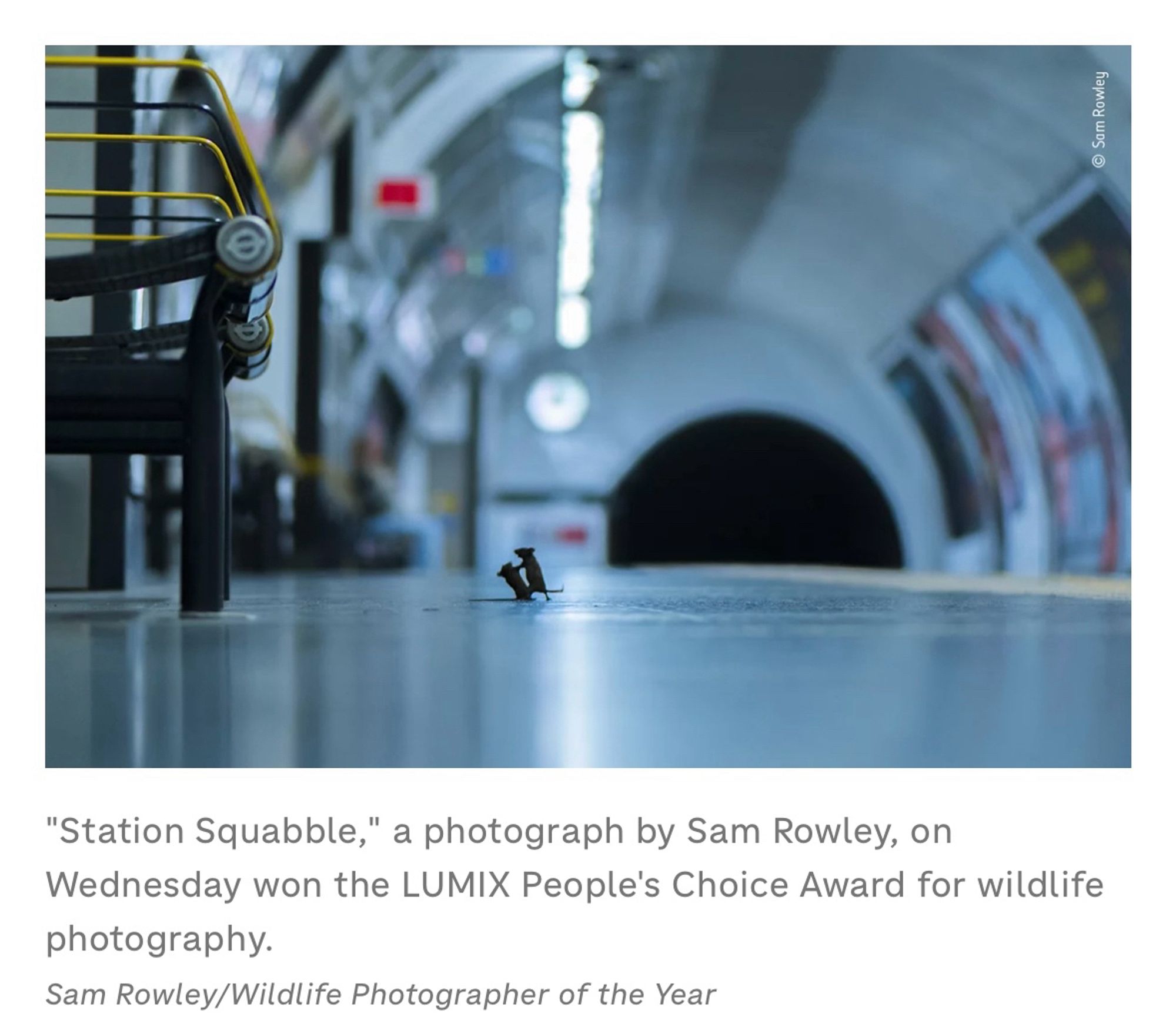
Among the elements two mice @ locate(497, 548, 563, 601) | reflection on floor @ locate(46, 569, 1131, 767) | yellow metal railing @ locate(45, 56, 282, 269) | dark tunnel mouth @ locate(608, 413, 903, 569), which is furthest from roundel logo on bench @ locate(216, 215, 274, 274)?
dark tunnel mouth @ locate(608, 413, 903, 569)

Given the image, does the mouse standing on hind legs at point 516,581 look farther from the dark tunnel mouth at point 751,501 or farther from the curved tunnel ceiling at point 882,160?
the dark tunnel mouth at point 751,501

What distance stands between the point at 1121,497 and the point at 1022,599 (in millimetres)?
13092

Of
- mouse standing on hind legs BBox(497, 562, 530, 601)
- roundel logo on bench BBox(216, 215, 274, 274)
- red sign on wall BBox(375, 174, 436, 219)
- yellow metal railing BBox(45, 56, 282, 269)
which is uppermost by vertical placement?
red sign on wall BBox(375, 174, 436, 219)

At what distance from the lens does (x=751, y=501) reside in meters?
34.6

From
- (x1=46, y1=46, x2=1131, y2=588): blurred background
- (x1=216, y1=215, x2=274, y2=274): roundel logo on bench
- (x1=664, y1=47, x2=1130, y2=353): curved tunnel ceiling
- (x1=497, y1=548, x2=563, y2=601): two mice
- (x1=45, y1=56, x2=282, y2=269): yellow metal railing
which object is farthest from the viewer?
(x1=664, y1=47, x2=1130, y2=353): curved tunnel ceiling

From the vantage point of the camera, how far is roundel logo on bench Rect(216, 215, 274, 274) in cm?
330

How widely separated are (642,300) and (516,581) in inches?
987

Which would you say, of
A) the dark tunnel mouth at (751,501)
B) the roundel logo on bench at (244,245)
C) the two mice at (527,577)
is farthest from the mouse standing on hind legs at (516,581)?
the dark tunnel mouth at (751,501)

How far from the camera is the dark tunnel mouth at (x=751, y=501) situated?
103 ft

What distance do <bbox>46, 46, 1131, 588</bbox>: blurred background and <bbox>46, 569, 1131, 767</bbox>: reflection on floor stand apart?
2679 millimetres

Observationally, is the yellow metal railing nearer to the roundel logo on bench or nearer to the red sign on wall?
the roundel logo on bench
